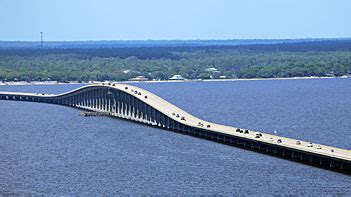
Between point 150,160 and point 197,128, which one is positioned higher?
point 150,160

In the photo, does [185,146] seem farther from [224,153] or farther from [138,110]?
[138,110]

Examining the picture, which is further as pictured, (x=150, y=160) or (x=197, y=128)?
(x=197, y=128)

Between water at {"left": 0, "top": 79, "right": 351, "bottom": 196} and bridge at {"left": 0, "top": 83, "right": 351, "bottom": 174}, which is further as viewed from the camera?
bridge at {"left": 0, "top": 83, "right": 351, "bottom": 174}

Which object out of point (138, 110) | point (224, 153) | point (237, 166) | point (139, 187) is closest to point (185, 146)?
point (224, 153)

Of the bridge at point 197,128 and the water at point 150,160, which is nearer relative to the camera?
the water at point 150,160
